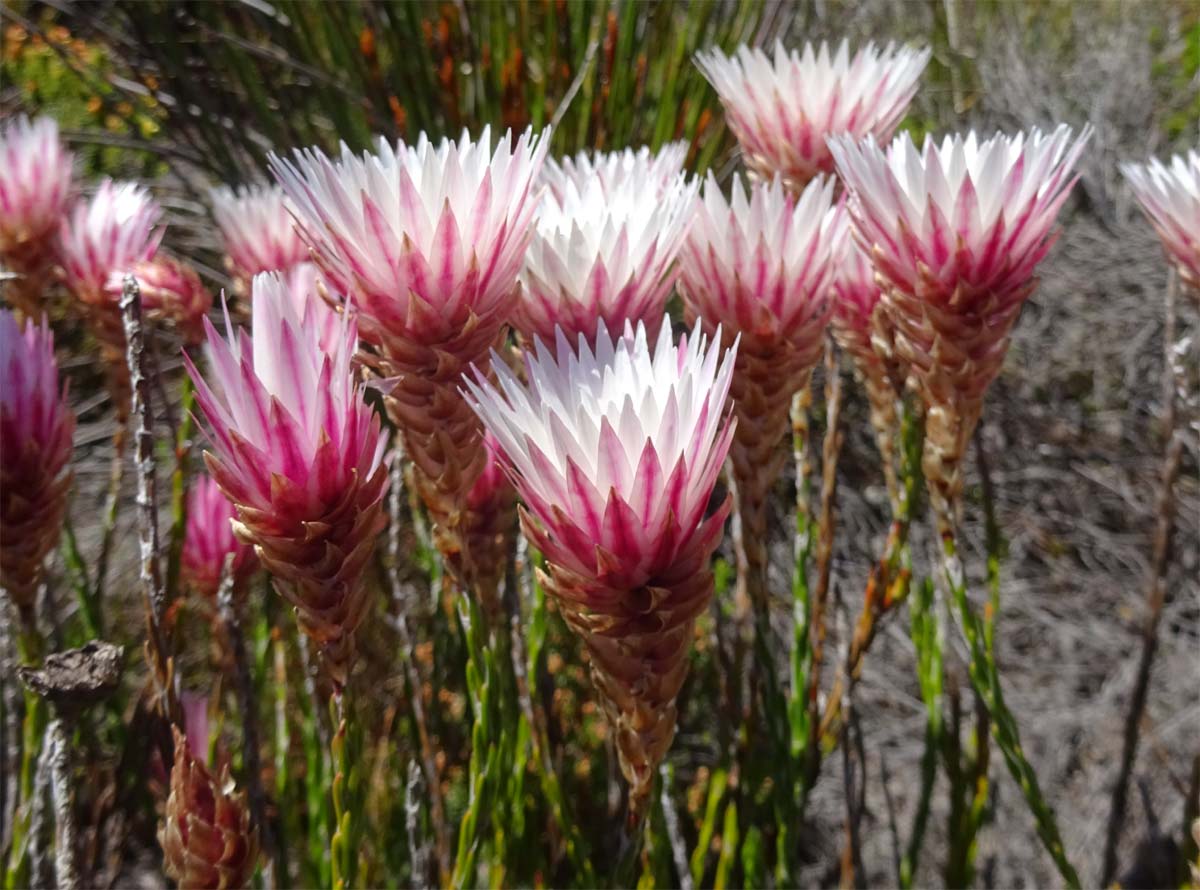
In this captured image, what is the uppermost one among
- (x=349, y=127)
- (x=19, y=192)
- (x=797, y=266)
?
(x=349, y=127)

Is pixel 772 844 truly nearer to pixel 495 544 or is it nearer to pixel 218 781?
pixel 495 544

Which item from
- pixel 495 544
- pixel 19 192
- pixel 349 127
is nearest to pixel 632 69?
pixel 349 127

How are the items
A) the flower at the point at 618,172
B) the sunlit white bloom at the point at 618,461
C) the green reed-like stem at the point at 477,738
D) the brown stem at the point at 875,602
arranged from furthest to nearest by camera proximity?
the brown stem at the point at 875,602, the flower at the point at 618,172, the green reed-like stem at the point at 477,738, the sunlit white bloom at the point at 618,461

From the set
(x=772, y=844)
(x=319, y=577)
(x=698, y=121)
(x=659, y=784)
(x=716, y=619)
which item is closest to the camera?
(x=319, y=577)

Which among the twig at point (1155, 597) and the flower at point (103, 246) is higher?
the flower at point (103, 246)

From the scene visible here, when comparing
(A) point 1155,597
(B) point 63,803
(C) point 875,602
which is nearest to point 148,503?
(B) point 63,803

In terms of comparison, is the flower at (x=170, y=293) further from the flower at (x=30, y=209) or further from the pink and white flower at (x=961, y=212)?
the pink and white flower at (x=961, y=212)

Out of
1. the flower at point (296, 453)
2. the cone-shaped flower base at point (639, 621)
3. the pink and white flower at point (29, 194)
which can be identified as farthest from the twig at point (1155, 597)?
the pink and white flower at point (29, 194)

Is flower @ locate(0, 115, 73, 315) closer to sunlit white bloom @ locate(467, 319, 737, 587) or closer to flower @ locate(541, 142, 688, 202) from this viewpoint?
flower @ locate(541, 142, 688, 202)
